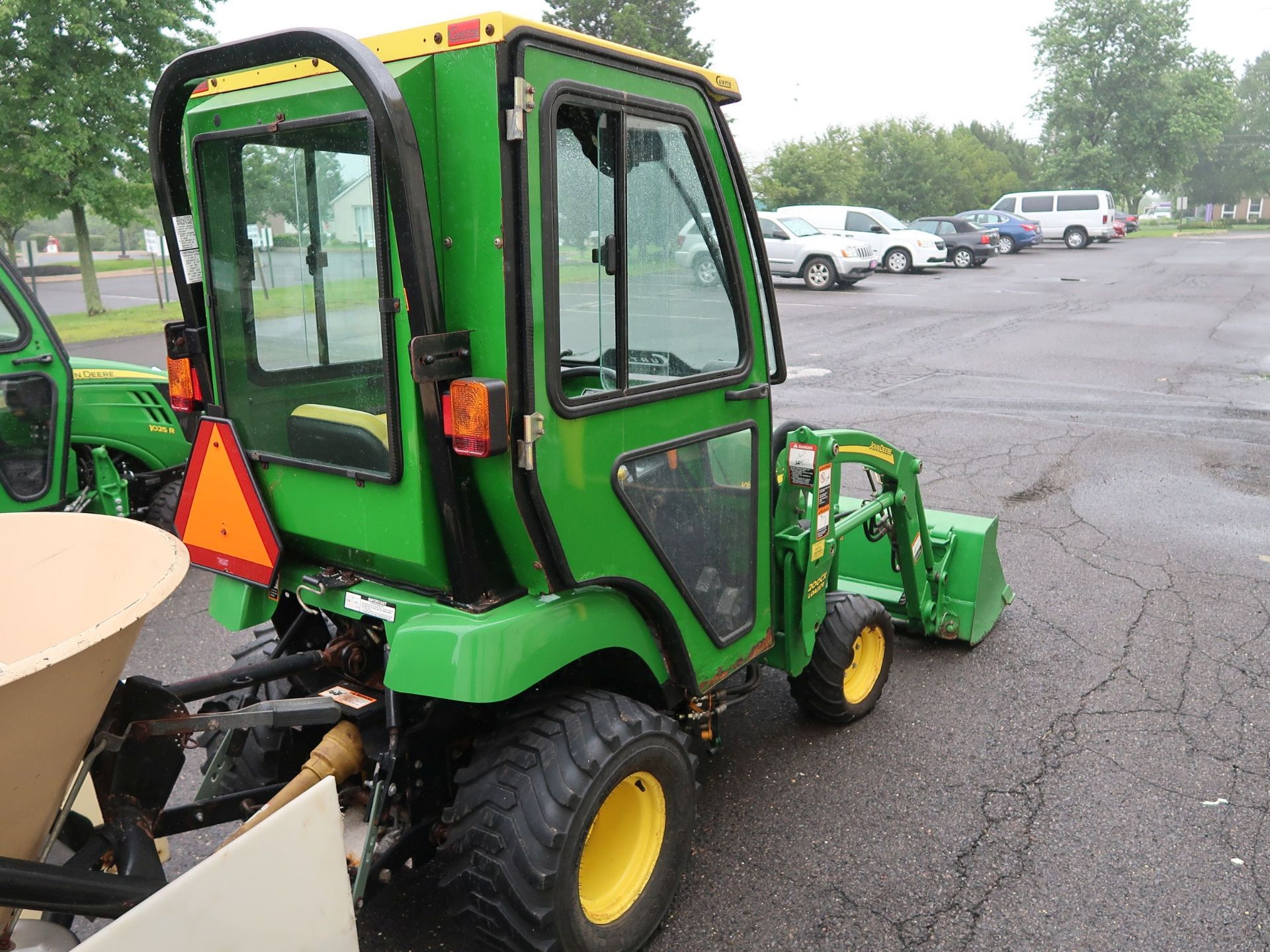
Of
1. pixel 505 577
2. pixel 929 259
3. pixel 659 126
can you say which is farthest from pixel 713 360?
pixel 929 259

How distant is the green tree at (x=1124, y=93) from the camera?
185 ft

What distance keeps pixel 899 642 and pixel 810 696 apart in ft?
3.87

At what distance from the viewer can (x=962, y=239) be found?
1159 inches

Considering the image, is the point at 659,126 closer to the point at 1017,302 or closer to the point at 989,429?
the point at 989,429

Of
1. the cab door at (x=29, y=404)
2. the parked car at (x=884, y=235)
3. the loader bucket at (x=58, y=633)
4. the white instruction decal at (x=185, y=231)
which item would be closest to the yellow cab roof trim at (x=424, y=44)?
the white instruction decal at (x=185, y=231)

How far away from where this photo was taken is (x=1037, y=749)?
4109mm

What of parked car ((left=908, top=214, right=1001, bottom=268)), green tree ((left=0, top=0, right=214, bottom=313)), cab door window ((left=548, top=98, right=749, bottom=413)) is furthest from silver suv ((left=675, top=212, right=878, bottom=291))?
cab door window ((left=548, top=98, right=749, bottom=413))

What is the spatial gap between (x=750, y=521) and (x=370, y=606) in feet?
4.30

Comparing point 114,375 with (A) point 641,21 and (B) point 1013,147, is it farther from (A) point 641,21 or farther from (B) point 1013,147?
(B) point 1013,147

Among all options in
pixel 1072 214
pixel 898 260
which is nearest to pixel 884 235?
pixel 898 260

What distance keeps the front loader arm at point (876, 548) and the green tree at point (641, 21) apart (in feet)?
144

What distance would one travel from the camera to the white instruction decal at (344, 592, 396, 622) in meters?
2.71

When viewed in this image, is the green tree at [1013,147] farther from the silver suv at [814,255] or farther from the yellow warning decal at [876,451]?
the yellow warning decal at [876,451]

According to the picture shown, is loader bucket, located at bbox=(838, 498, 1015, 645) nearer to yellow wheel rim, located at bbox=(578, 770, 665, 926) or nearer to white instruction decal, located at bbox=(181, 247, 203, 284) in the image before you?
yellow wheel rim, located at bbox=(578, 770, 665, 926)
